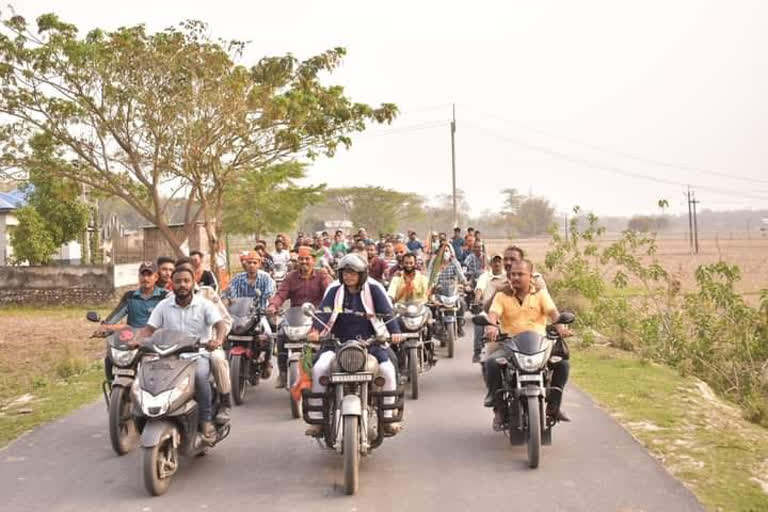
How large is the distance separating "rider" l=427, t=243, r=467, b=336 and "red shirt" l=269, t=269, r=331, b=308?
3.11 meters

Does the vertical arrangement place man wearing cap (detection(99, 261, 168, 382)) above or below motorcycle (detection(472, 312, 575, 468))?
above

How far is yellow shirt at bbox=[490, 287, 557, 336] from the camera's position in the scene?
24.1 feet

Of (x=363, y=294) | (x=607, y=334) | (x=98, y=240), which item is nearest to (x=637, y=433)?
(x=363, y=294)

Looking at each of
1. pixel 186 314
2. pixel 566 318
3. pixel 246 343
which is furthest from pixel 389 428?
pixel 246 343

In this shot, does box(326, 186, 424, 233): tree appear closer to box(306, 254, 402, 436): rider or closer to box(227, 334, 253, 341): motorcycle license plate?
box(227, 334, 253, 341): motorcycle license plate

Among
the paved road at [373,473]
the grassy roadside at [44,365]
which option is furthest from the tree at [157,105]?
the paved road at [373,473]

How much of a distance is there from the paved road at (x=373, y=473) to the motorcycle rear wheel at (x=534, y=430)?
0.13m

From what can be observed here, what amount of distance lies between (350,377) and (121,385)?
2348 mm

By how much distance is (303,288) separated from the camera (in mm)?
9562

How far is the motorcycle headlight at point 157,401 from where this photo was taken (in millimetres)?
6035

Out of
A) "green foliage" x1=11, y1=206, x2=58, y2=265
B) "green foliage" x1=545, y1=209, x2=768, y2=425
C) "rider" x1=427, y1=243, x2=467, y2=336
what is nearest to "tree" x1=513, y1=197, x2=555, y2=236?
"green foliage" x1=11, y1=206, x2=58, y2=265

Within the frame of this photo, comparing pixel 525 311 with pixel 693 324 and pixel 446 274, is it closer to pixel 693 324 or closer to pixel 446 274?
pixel 446 274

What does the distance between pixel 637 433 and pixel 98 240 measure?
2780 cm

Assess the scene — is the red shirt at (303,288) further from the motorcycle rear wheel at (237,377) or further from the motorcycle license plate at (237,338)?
the motorcycle rear wheel at (237,377)
